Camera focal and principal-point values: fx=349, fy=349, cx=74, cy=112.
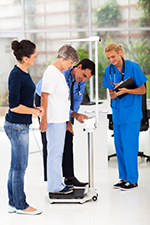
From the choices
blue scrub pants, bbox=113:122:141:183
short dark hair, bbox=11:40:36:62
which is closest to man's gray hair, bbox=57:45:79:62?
short dark hair, bbox=11:40:36:62

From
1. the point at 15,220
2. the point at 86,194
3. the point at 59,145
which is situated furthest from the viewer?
the point at 86,194

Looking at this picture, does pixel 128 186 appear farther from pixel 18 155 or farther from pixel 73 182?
pixel 18 155

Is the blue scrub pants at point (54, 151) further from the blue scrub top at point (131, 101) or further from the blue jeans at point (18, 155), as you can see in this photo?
the blue scrub top at point (131, 101)

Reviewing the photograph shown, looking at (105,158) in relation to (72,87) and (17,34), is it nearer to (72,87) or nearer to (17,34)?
(72,87)

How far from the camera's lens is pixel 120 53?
3229mm

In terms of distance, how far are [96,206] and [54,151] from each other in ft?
1.90

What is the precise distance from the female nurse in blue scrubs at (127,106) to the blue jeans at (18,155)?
1.03m

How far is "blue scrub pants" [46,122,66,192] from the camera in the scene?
9.36ft

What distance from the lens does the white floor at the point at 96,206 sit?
2.64 meters

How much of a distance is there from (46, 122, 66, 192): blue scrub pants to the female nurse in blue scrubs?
Result: 2.16ft

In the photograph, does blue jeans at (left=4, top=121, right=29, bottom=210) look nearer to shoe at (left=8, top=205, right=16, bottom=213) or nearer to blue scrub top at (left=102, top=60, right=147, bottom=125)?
shoe at (left=8, top=205, right=16, bottom=213)

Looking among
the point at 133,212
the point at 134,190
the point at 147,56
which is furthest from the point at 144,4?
the point at 133,212

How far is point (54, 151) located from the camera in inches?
114

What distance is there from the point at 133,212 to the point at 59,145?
2.62 feet
